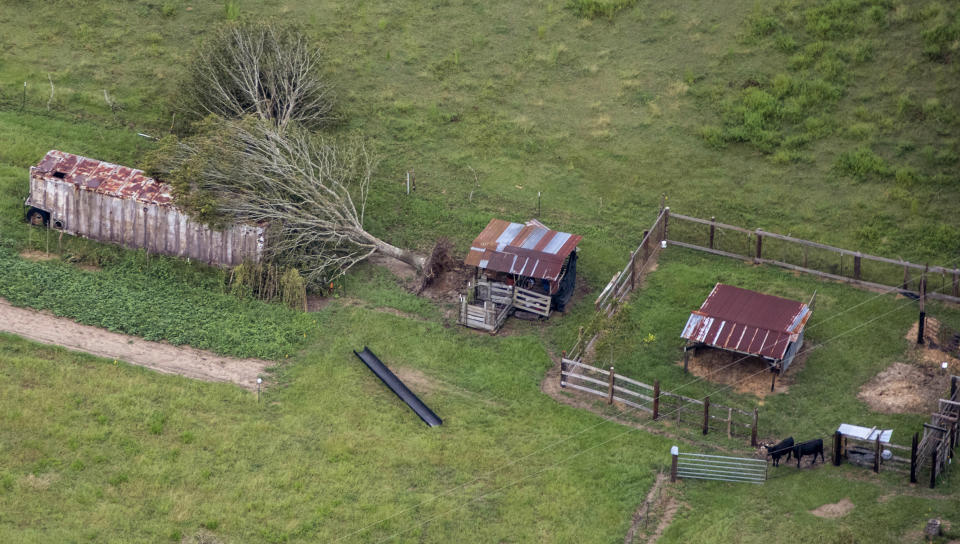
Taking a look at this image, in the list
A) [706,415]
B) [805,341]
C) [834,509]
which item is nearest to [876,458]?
[834,509]

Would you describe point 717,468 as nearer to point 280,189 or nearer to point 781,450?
point 781,450

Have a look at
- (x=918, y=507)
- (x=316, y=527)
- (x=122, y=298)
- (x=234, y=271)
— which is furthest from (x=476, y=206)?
(x=918, y=507)

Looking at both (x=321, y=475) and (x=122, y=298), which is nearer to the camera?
(x=321, y=475)

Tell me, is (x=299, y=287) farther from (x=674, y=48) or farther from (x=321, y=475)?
(x=674, y=48)

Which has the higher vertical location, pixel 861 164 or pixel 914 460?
pixel 861 164

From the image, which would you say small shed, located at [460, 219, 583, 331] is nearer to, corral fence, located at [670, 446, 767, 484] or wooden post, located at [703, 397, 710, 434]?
wooden post, located at [703, 397, 710, 434]

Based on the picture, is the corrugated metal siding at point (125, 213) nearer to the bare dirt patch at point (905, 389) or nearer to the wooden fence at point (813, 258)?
the wooden fence at point (813, 258)
